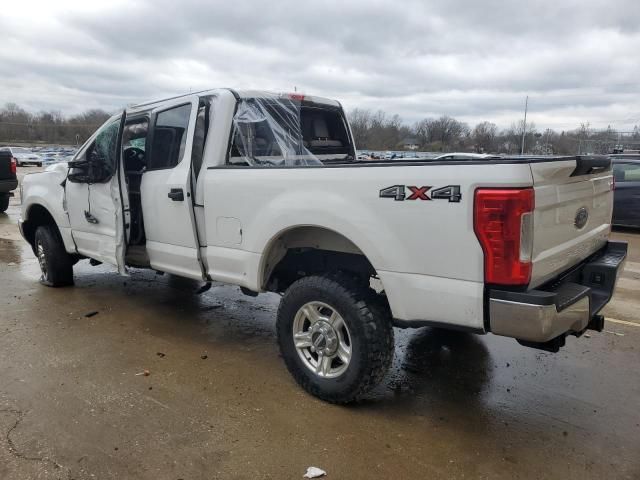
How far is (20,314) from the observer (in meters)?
5.20

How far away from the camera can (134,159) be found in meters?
5.09

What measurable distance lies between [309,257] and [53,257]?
367 cm

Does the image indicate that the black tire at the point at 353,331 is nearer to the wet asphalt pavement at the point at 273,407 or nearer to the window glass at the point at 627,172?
the wet asphalt pavement at the point at 273,407

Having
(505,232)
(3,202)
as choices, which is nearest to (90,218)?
(505,232)

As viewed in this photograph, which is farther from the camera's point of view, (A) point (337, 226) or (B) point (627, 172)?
(B) point (627, 172)

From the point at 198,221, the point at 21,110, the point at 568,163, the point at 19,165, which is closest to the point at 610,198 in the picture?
the point at 568,163

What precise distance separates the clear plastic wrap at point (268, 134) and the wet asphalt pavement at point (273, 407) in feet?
5.30

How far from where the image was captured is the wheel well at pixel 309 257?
3.48 meters

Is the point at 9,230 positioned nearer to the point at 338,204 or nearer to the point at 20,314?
the point at 20,314

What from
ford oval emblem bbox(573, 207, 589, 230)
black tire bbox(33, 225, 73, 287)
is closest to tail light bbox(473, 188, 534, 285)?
ford oval emblem bbox(573, 207, 589, 230)

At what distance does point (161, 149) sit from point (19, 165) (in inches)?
1757

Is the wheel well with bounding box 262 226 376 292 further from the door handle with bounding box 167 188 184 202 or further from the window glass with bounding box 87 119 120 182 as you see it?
the window glass with bounding box 87 119 120 182

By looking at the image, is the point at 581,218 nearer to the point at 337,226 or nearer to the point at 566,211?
the point at 566,211

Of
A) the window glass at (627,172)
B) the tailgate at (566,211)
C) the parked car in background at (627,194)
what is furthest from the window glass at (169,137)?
the window glass at (627,172)
